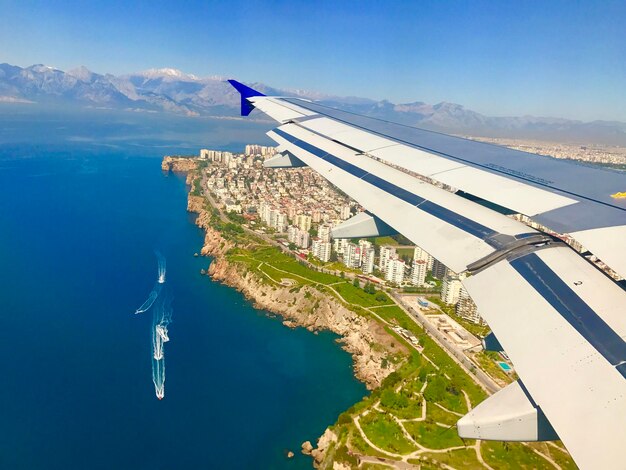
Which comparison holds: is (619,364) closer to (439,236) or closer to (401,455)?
(439,236)

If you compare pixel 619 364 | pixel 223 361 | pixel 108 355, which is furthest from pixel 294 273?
pixel 619 364

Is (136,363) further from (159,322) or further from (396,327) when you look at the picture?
(396,327)

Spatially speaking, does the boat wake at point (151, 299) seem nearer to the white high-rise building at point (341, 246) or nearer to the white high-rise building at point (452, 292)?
the white high-rise building at point (341, 246)

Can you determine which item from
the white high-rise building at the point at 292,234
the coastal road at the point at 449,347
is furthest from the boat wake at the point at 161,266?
the white high-rise building at the point at 292,234

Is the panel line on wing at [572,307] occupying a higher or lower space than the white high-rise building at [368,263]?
higher

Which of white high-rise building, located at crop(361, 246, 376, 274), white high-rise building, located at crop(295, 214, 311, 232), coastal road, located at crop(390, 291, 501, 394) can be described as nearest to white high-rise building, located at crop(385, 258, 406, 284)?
white high-rise building, located at crop(361, 246, 376, 274)

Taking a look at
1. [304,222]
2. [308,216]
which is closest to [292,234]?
[304,222]
